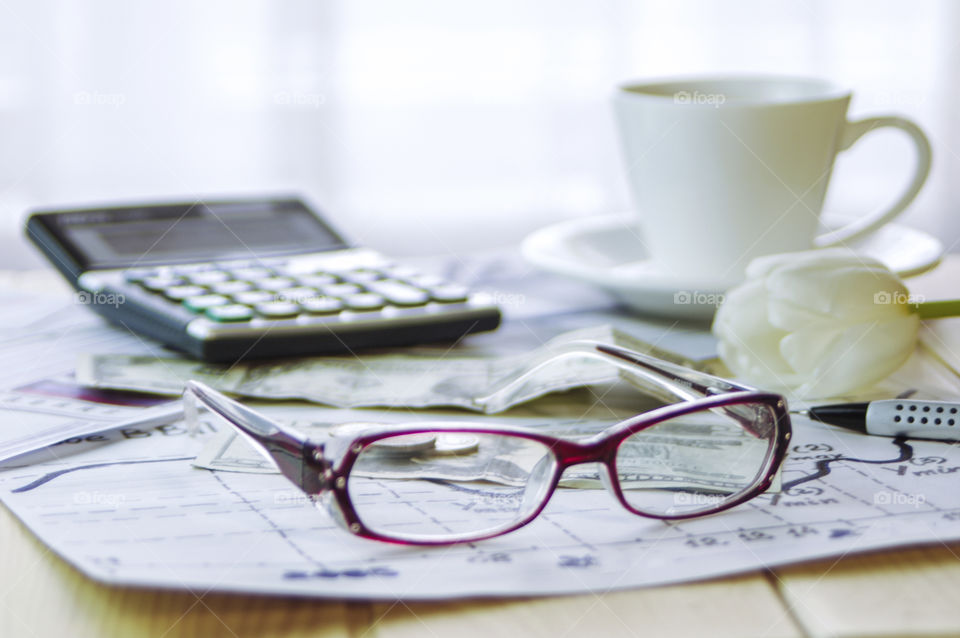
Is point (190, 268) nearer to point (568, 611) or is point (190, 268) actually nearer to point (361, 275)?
point (361, 275)

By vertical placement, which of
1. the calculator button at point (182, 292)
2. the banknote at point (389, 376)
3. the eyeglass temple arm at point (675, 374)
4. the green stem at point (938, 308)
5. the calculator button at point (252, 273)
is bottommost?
the banknote at point (389, 376)

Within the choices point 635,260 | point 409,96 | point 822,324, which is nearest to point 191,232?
point 635,260

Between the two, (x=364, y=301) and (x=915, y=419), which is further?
(x=364, y=301)

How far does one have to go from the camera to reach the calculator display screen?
1.89 ft

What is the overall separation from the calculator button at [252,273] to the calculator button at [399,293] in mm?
59

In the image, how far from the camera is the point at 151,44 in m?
1.10

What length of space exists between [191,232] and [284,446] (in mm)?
337

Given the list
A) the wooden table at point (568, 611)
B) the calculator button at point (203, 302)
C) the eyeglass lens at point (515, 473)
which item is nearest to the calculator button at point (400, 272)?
the calculator button at point (203, 302)

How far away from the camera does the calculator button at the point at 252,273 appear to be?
55 cm

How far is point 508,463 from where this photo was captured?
353 mm

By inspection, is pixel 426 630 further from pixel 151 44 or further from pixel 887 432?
pixel 151 44

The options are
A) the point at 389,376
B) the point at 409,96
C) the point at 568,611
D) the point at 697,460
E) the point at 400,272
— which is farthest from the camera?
the point at 409,96

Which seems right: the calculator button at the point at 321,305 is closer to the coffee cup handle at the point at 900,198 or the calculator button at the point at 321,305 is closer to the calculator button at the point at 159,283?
the calculator button at the point at 159,283

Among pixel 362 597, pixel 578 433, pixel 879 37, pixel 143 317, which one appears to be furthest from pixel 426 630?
pixel 879 37
